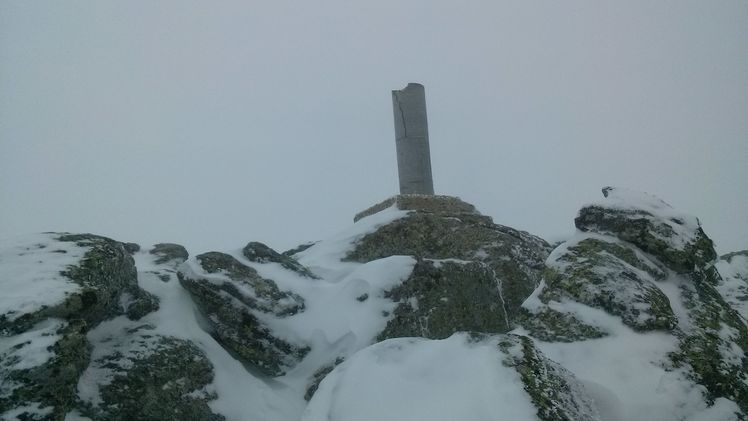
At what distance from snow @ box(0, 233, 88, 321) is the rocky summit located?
2 cm

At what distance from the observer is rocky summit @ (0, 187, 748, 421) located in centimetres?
345

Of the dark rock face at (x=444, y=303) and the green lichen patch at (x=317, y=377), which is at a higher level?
the dark rock face at (x=444, y=303)

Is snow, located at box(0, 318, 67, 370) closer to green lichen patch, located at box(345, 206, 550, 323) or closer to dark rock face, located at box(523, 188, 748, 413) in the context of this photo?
dark rock face, located at box(523, 188, 748, 413)

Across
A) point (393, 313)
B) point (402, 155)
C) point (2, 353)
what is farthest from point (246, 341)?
point (402, 155)

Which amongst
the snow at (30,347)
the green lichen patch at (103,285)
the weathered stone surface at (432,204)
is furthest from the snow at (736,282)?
the snow at (30,347)

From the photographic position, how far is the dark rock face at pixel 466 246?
295 inches

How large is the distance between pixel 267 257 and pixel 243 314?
1.30 metres

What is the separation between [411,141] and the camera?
13.3 metres

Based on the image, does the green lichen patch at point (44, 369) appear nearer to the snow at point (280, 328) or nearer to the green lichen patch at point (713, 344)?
the snow at point (280, 328)

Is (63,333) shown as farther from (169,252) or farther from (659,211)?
(659,211)

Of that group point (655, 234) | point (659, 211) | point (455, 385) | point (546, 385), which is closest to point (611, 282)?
point (655, 234)

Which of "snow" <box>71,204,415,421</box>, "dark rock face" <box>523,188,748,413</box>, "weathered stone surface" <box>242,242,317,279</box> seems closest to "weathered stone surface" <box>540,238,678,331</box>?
"dark rock face" <box>523,188,748,413</box>

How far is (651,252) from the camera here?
5.36 meters

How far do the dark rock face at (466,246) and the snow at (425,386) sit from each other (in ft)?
12.4
